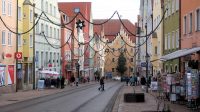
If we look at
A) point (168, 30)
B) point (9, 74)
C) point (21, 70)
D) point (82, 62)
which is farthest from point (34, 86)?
point (82, 62)

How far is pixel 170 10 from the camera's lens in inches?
1950

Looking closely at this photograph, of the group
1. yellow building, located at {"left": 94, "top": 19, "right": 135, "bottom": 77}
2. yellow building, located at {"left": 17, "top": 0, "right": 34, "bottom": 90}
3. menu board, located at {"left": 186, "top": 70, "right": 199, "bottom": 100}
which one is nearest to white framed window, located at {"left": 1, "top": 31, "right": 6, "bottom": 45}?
yellow building, located at {"left": 17, "top": 0, "right": 34, "bottom": 90}

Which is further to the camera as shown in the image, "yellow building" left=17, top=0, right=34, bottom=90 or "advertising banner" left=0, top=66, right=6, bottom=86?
"yellow building" left=17, top=0, right=34, bottom=90

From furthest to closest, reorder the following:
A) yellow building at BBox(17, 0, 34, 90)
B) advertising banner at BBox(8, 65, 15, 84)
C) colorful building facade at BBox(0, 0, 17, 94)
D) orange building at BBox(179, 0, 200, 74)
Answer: yellow building at BBox(17, 0, 34, 90) → advertising banner at BBox(8, 65, 15, 84) → colorful building facade at BBox(0, 0, 17, 94) → orange building at BBox(179, 0, 200, 74)

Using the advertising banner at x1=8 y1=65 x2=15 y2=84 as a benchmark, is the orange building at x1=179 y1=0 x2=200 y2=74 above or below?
above

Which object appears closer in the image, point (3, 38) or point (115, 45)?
point (3, 38)

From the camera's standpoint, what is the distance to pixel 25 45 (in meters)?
60.4

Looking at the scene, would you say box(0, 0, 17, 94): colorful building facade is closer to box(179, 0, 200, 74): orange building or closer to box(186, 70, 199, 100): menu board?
box(179, 0, 200, 74): orange building

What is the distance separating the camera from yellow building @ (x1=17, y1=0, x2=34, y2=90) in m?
58.5

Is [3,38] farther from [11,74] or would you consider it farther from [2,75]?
[11,74]

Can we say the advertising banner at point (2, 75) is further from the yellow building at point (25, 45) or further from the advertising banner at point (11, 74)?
the yellow building at point (25, 45)

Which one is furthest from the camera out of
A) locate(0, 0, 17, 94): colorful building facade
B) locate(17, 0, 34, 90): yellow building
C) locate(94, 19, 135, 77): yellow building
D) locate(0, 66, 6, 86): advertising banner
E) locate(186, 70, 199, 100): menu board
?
locate(94, 19, 135, 77): yellow building

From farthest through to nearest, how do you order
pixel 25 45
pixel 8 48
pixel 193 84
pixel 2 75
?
pixel 25 45 < pixel 8 48 < pixel 2 75 < pixel 193 84

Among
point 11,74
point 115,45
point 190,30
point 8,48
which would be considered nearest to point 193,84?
point 190,30
